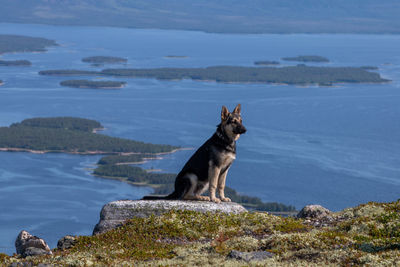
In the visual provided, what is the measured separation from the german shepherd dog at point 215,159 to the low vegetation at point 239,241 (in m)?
1.43

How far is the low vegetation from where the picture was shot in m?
14.8

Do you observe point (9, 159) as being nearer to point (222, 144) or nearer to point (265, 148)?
point (265, 148)

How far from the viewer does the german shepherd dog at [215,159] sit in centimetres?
1981

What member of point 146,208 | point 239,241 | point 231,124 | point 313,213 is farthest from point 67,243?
point 313,213

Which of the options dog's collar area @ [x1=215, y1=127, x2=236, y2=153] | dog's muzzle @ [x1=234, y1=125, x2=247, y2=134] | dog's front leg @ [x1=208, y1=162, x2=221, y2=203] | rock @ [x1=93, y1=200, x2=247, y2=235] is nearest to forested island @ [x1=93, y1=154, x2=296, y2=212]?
rock @ [x1=93, y1=200, x2=247, y2=235]

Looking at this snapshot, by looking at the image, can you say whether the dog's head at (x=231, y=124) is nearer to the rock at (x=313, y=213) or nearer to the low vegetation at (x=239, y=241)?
the low vegetation at (x=239, y=241)

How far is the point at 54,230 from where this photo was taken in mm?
120750

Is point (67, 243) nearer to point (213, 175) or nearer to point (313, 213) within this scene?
point (213, 175)

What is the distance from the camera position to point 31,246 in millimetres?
18250

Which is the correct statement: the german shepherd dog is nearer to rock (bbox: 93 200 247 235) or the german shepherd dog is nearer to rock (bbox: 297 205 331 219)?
rock (bbox: 93 200 247 235)

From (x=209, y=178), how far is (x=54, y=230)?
10590 centimetres

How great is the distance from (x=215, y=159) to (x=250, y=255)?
17.1 feet

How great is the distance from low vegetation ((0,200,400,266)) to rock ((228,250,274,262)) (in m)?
0.14

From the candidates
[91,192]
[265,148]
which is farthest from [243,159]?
[91,192]
